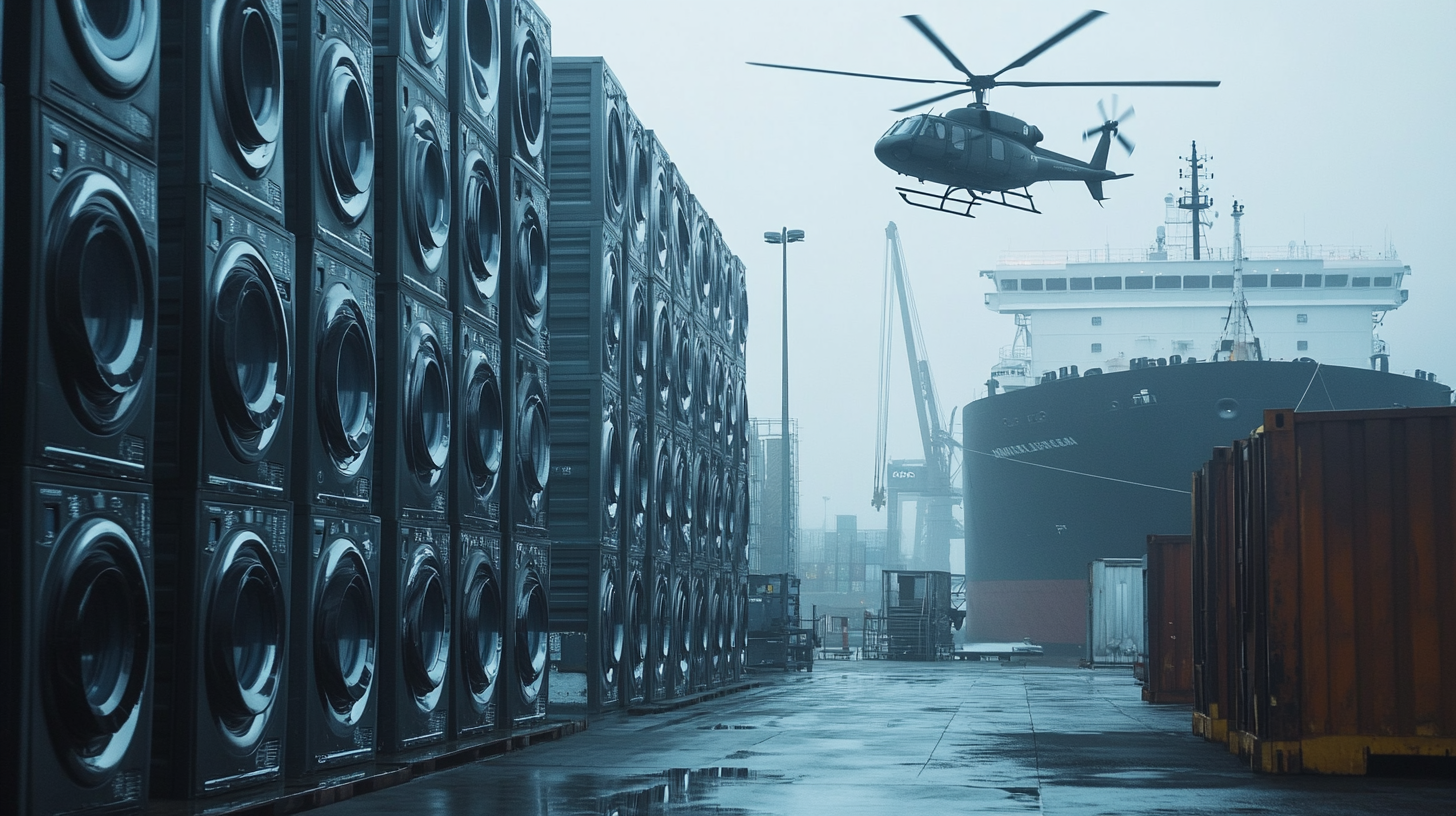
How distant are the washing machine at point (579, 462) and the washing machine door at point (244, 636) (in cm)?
808

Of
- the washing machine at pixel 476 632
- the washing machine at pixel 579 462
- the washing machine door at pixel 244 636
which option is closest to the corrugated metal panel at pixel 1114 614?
the washing machine at pixel 579 462

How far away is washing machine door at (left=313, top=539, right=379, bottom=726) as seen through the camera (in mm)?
9070

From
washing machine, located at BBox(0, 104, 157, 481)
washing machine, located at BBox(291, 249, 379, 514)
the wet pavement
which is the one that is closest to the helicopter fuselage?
the wet pavement

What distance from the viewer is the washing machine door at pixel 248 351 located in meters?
7.80

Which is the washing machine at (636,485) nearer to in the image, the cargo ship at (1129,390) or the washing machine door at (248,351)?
the washing machine door at (248,351)

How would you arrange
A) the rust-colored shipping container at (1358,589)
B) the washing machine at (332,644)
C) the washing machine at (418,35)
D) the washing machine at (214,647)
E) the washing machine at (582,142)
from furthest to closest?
the washing machine at (582,142), the washing machine at (418,35), the rust-colored shipping container at (1358,589), the washing machine at (332,644), the washing machine at (214,647)

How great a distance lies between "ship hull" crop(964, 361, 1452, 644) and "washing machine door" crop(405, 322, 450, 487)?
31.5m

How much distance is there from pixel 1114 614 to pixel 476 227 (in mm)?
27883

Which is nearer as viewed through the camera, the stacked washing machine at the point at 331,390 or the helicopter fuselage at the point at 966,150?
the stacked washing machine at the point at 331,390

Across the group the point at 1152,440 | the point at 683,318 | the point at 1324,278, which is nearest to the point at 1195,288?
the point at 1324,278

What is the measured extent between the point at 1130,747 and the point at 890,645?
116ft

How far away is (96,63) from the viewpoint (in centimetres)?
649

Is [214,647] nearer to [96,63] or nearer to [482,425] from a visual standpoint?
[96,63]

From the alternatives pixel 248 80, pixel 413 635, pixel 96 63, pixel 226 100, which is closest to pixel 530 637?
pixel 413 635
